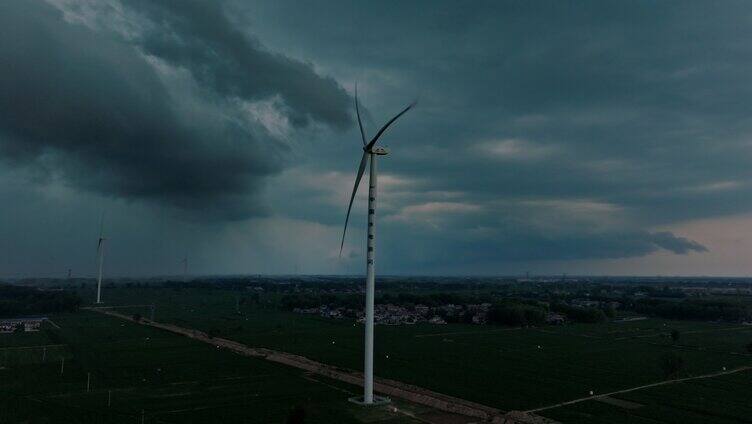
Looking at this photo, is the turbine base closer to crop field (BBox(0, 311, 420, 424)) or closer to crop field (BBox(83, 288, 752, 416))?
crop field (BBox(0, 311, 420, 424))

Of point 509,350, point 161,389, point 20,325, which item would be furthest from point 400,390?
point 20,325

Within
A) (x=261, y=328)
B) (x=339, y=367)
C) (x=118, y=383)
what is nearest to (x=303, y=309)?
(x=261, y=328)

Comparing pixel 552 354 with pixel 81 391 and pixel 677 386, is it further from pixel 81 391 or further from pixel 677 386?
pixel 81 391

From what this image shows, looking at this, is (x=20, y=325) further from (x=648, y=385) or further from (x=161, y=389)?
(x=648, y=385)

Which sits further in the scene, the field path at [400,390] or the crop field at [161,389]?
the field path at [400,390]

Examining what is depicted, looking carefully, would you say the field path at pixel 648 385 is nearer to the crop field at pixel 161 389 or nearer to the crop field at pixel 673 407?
the crop field at pixel 673 407

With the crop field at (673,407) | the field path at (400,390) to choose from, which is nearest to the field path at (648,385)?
the crop field at (673,407)
